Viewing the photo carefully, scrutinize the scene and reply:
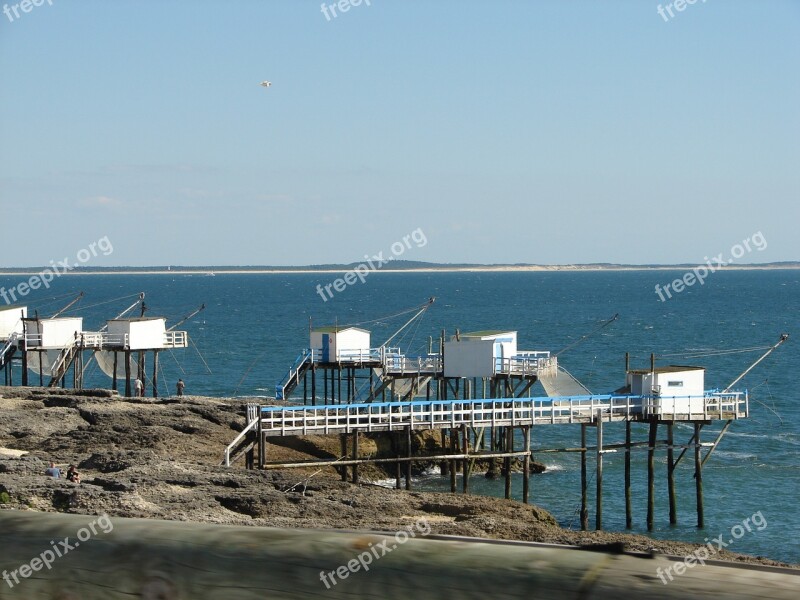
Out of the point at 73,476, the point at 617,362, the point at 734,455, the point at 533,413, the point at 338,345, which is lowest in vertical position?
the point at 734,455

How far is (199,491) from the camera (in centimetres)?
2633

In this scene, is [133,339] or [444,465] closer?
[444,465]

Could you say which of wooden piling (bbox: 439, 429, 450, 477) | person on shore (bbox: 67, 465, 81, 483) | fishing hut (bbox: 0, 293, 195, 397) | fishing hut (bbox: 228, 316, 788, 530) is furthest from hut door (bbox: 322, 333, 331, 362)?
person on shore (bbox: 67, 465, 81, 483)

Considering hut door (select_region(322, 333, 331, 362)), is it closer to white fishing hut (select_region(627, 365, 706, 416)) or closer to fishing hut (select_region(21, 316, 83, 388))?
fishing hut (select_region(21, 316, 83, 388))

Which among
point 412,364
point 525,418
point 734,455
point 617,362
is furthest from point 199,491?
point 617,362

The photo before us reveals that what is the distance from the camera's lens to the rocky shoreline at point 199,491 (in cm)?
2352

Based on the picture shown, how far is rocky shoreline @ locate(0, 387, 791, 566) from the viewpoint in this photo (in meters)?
23.5

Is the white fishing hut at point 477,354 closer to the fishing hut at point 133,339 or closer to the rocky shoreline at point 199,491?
the rocky shoreline at point 199,491

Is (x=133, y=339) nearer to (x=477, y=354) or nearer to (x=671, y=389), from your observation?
(x=477, y=354)

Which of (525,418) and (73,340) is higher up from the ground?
(73,340)

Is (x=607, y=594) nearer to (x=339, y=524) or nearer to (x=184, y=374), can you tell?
(x=339, y=524)

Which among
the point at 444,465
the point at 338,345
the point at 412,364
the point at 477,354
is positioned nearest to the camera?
the point at 477,354

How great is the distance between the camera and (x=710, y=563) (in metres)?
3.63

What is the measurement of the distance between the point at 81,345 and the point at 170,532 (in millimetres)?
52386
